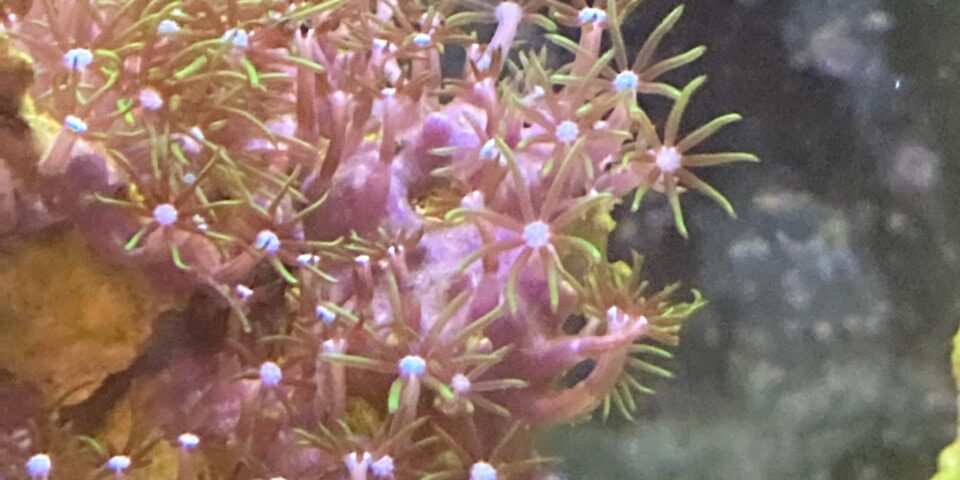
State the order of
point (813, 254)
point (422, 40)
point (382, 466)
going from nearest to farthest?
1. point (382, 466)
2. point (422, 40)
3. point (813, 254)

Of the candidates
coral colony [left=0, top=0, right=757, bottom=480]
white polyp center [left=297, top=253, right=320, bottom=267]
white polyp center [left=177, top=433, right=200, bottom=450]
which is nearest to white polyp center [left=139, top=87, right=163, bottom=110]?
coral colony [left=0, top=0, right=757, bottom=480]

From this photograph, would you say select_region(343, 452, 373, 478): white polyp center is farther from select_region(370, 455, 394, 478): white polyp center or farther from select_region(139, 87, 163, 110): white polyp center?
select_region(139, 87, 163, 110): white polyp center

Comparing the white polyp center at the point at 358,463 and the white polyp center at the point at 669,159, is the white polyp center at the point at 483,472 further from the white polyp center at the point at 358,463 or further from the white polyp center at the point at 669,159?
the white polyp center at the point at 669,159

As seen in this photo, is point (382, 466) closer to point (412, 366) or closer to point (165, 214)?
point (412, 366)

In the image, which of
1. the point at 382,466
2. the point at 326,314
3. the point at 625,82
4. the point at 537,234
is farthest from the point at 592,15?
the point at 382,466

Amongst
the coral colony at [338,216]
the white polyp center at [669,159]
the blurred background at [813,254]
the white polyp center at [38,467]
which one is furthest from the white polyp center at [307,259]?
the blurred background at [813,254]

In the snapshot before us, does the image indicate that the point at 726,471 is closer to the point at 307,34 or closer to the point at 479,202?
the point at 479,202
